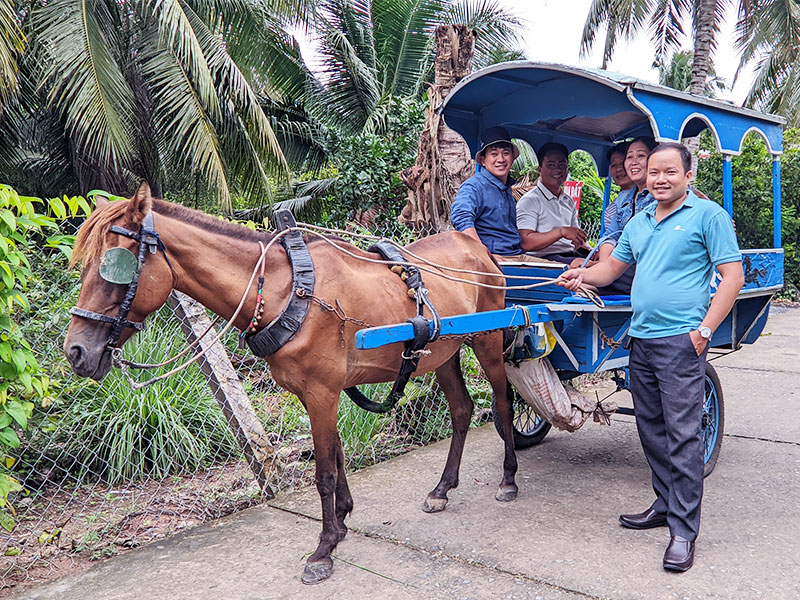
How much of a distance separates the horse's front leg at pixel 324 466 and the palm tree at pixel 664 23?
12373 millimetres

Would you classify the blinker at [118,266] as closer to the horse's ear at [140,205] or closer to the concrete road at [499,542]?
the horse's ear at [140,205]

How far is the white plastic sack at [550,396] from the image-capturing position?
411 centimetres

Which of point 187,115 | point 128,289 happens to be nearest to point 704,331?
point 128,289

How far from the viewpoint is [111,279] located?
264 centimetres

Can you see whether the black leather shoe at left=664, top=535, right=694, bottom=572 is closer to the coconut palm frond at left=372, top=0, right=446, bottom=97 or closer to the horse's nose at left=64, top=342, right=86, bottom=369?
the horse's nose at left=64, top=342, right=86, bottom=369

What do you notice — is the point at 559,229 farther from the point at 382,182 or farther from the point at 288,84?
the point at 288,84

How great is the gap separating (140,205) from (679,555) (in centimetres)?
290

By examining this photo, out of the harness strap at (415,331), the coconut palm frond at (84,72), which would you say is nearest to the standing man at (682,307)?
the harness strap at (415,331)

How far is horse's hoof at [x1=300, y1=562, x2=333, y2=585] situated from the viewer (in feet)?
10.4

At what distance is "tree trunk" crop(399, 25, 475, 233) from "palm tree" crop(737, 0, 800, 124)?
44.7 ft

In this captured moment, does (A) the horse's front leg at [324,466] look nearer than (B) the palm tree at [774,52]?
Yes

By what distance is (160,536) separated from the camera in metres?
3.77

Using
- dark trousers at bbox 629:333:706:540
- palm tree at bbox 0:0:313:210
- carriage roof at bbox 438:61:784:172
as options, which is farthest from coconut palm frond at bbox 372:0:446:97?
dark trousers at bbox 629:333:706:540

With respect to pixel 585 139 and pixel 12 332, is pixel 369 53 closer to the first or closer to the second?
pixel 585 139
